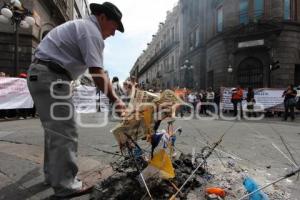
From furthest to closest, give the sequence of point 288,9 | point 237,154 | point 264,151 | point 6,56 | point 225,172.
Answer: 1. point 288,9
2. point 6,56
3. point 264,151
4. point 237,154
5. point 225,172

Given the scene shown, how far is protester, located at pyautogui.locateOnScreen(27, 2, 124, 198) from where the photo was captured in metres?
2.77

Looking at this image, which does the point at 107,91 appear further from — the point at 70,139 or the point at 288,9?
the point at 288,9

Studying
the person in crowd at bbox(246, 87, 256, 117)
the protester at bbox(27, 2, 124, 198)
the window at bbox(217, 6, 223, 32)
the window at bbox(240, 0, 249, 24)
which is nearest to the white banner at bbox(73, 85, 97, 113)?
the person in crowd at bbox(246, 87, 256, 117)

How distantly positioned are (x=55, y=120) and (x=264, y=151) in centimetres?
355

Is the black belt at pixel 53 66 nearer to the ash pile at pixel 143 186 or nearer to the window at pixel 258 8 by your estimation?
the ash pile at pixel 143 186

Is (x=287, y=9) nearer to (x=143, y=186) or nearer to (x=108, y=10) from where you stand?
(x=108, y=10)

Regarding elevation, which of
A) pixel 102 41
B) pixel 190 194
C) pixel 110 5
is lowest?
pixel 190 194

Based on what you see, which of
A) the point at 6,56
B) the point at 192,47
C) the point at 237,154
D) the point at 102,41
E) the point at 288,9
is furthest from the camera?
the point at 192,47

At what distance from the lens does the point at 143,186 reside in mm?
2686

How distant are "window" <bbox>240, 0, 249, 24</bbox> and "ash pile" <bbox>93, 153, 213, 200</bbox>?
2657cm

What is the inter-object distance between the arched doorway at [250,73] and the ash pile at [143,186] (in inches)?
964

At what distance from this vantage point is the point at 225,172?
3.59m

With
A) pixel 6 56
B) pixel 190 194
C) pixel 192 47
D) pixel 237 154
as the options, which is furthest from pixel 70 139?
pixel 192 47

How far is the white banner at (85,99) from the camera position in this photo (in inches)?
656
